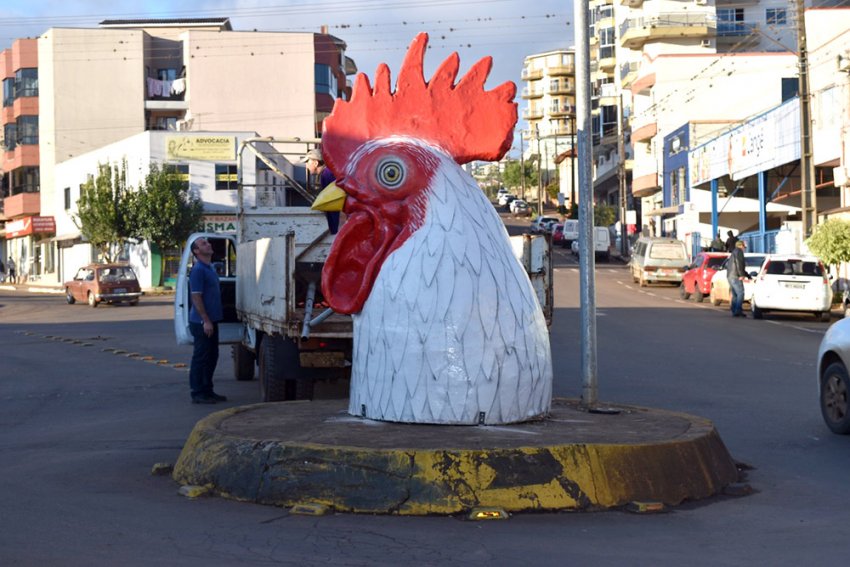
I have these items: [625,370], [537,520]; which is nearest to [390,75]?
[537,520]

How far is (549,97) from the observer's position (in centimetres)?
14088

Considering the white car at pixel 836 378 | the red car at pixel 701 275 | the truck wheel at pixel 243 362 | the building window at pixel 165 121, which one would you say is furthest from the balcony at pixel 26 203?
the white car at pixel 836 378

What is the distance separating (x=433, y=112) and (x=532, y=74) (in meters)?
137

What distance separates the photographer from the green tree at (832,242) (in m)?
29.4

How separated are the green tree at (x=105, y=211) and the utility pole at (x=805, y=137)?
32026 mm

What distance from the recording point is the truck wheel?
50.6ft

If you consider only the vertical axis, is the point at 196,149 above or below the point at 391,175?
above

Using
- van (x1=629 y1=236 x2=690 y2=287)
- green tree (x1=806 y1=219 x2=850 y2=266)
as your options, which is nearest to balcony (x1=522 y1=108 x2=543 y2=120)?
van (x1=629 y1=236 x2=690 y2=287)

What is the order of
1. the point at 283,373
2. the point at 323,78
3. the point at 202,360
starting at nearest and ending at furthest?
the point at 283,373 < the point at 202,360 < the point at 323,78

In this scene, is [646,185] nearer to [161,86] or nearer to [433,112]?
[161,86]

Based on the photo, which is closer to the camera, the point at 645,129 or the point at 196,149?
the point at 196,149

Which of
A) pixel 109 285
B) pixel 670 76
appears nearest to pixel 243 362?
pixel 109 285

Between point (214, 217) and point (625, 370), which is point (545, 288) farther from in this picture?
point (214, 217)

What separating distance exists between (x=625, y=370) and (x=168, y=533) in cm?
1071
